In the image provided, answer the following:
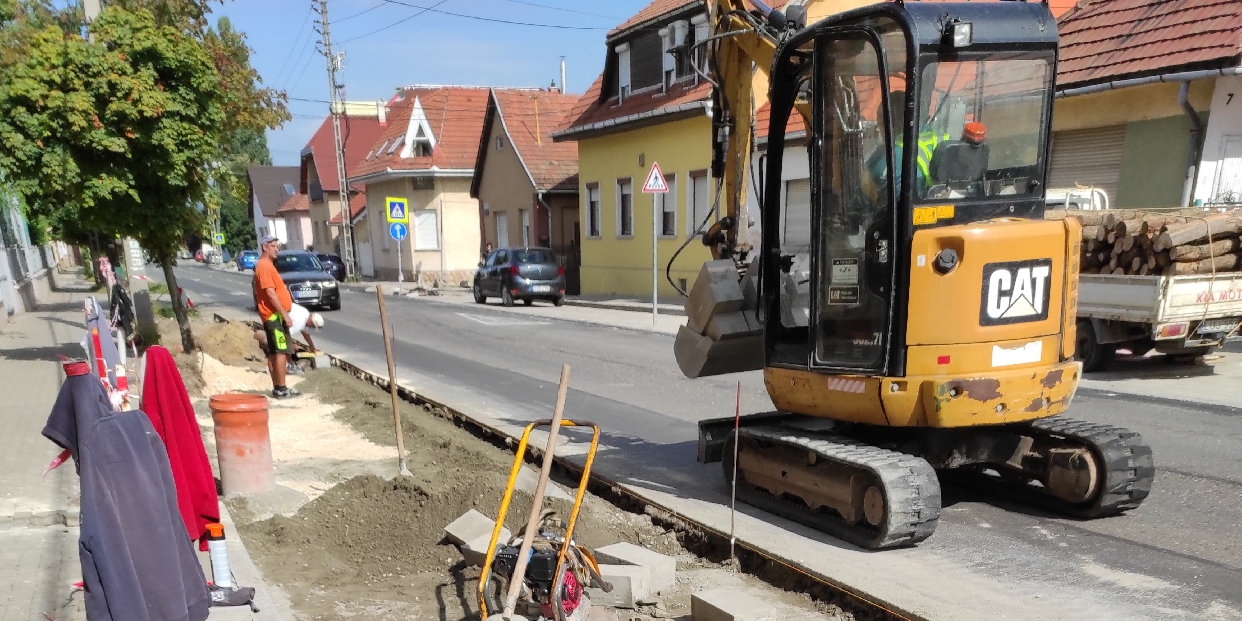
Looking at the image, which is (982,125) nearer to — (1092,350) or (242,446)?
(242,446)

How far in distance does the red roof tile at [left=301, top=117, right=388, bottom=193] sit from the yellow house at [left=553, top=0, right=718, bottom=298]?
2918 cm

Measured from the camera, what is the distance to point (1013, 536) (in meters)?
5.18

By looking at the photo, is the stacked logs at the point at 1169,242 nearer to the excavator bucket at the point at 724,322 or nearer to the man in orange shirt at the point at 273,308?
the excavator bucket at the point at 724,322

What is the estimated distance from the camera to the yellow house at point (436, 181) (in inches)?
1486

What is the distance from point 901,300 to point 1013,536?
168 cm

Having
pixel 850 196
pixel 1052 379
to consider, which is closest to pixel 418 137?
pixel 850 196

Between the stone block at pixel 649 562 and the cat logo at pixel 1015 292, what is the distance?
7.53ft

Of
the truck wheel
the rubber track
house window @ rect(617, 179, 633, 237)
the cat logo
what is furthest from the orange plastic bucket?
house window @ rect(617, 179, 633, 237)

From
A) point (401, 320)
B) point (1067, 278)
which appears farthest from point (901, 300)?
point (401, 320)

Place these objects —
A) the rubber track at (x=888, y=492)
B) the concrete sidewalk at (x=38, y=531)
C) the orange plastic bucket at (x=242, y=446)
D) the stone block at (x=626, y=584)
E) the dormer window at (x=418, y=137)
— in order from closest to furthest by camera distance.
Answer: the concrete sidewalk at (x=38, y=531) → the stone block at (x=626, y=584) → the rubber track at (x=888, y=492) → the orange plastic bucket at (x=242, y=446) → the dormer window at (x=418, y=137)

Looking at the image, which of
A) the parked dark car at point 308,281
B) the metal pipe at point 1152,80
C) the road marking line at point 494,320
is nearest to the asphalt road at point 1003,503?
the road marking line at point 494,320

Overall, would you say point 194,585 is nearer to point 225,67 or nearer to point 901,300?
point 901,300

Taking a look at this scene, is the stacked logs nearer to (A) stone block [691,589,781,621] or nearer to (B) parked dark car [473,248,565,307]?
(A) stone block [691,589,781,621]

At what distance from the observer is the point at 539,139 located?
108 ft
